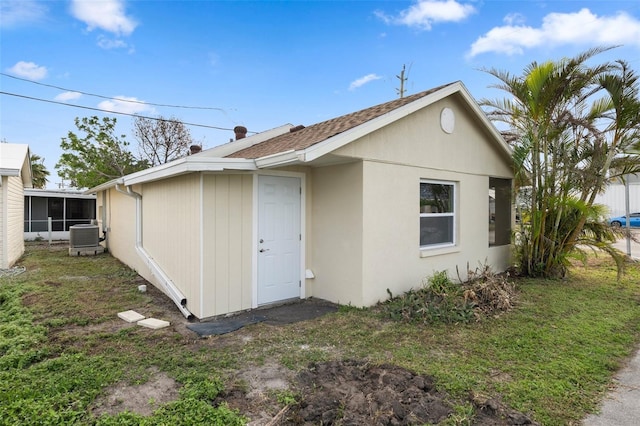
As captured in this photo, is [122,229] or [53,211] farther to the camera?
[53,211]

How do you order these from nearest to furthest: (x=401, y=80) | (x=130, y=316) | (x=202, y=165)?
1. (x=202, y=165)
2. (x=130, y=316)
3. (x=401, y=80)

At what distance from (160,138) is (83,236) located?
13.0 m

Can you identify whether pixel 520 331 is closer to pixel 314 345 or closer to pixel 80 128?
pixel 314 345

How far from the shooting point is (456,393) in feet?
10.3

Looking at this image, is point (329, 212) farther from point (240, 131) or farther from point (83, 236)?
point (83, 236)

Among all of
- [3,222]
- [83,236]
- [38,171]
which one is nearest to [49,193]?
[83,236]

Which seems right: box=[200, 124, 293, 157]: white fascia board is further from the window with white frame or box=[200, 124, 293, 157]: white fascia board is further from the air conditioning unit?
the air conditioning unit

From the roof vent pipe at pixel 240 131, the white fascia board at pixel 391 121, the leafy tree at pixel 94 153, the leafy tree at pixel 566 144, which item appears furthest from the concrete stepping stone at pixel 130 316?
the leafy tree at pixel 94 153

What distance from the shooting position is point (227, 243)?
18.0 feet

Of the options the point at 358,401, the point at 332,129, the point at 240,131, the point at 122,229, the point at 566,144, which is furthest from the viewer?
the point at 122,229

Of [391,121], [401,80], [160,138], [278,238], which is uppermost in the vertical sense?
[401,80]

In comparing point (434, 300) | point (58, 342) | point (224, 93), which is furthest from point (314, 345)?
point (224, 93)

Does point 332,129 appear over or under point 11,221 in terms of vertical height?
over

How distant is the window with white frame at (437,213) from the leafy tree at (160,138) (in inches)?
817
